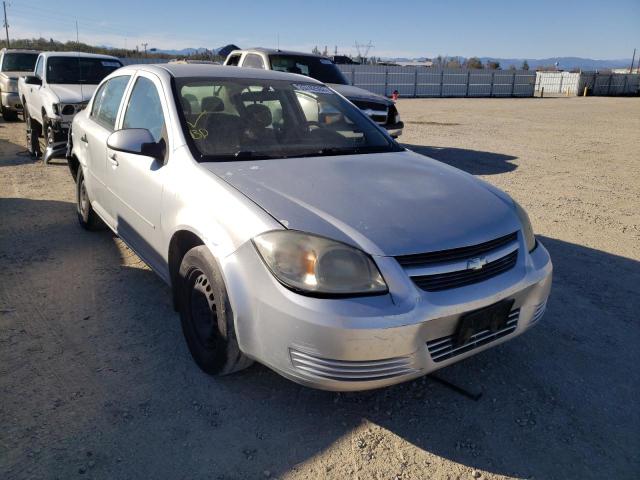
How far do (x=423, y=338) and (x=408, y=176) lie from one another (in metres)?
1.16

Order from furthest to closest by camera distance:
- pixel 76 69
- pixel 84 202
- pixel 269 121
Result: pixel 76 69, pixel 84 202, pixel 269 121

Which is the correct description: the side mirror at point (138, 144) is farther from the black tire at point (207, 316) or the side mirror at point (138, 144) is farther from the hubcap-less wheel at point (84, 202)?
the hubcap-less wheel at point (84, 202)

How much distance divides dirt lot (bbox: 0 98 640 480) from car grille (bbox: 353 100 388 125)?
220 inches

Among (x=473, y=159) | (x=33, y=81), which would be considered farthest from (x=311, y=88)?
(x=33, y=81)

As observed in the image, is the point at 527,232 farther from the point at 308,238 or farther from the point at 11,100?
the point at 11,100

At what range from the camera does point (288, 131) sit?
3586 mm

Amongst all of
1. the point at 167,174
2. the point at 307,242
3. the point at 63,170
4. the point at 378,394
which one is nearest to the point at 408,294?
the point at 307,242

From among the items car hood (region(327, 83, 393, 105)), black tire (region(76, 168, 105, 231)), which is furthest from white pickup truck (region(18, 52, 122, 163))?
car hood (region(327, 83, 393, 105))

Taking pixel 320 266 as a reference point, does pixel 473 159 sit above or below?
below

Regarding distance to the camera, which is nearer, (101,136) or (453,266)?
(453,266)

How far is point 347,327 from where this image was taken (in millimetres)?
2160

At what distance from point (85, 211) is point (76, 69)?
6.05m

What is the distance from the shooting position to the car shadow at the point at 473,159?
924 cm

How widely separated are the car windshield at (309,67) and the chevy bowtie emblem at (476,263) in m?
7.97
